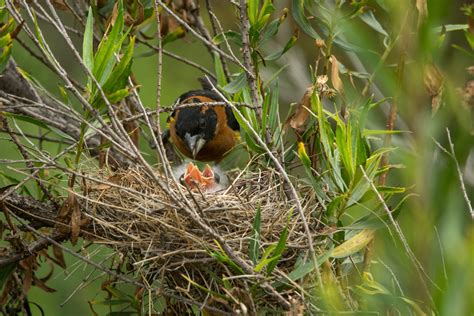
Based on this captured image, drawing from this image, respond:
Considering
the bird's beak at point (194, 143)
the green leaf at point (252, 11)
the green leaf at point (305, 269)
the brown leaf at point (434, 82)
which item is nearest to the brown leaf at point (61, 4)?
the green leaf at point (252, 11)

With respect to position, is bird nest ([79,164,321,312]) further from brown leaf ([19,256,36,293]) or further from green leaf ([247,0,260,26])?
green leaf ([247,0,260,26])

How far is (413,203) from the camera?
1188 millimetres

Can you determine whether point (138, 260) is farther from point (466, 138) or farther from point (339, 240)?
point (466, 138)

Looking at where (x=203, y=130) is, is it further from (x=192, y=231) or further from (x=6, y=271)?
(x=192, y=231)

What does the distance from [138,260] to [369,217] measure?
98cm

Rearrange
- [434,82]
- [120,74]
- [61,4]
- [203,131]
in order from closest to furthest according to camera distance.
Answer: [434,82]
[120,74]
[61,4]
[203,131]

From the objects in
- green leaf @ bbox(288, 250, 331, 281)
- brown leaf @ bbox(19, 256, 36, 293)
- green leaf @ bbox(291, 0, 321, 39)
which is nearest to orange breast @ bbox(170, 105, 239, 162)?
brown leaf @ bbox(19, 256, 36, 293)

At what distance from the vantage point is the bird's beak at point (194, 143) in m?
5.25

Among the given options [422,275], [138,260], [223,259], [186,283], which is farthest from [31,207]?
[422,275]

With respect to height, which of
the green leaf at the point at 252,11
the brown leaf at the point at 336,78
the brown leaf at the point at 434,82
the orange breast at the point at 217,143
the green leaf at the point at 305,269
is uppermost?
the brown leaf at the point at 434,82

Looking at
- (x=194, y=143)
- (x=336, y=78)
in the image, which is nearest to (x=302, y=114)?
(x=336, y=78)

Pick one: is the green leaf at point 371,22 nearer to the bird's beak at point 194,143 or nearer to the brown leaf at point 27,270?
the brown leaf at point 27,270

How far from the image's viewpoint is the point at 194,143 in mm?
5262

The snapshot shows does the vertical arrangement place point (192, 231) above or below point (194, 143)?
above
